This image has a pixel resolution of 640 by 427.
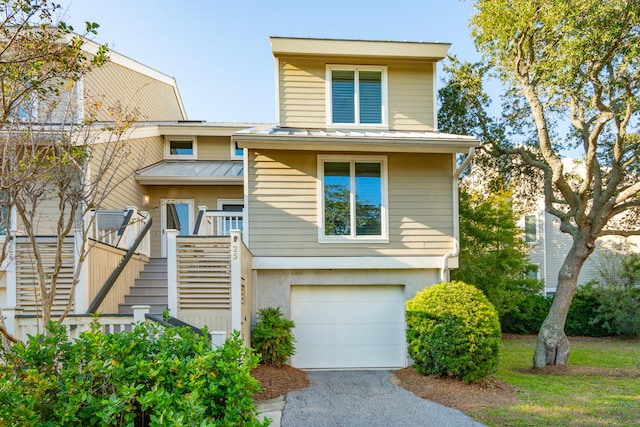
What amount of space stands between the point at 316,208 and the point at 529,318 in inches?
418

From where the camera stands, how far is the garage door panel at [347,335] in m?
8.94

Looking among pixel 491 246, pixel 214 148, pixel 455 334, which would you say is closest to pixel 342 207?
pixel 455 334

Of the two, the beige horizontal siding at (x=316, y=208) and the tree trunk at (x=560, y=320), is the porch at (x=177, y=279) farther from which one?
the tree trunk at (x=560, y=320)

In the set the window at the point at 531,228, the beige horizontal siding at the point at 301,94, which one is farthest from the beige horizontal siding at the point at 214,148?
the window at the point at 531,228

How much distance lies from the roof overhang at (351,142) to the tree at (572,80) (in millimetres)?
1976

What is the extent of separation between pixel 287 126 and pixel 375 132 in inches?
75.7

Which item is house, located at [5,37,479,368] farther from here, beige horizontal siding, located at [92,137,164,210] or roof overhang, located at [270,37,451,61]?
beige horizontal siding, located at [92,137,164,210]

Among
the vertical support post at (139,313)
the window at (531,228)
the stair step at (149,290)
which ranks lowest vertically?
the stair step at (149,290)

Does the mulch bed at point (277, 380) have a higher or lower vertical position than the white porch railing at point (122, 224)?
lower

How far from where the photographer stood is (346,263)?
880cm

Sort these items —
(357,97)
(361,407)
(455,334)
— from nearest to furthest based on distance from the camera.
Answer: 1. (361,407)
2. (455,334)
3. (357,97)

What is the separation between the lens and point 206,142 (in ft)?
44.7

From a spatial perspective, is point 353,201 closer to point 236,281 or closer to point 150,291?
point 236,281

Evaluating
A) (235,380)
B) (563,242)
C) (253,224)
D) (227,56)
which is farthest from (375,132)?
(563,242)
